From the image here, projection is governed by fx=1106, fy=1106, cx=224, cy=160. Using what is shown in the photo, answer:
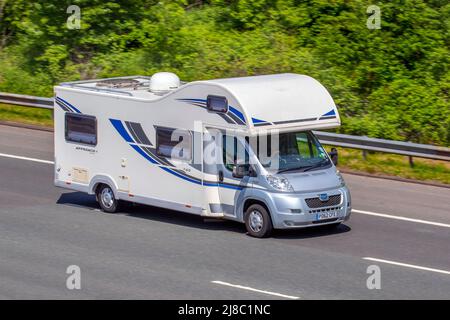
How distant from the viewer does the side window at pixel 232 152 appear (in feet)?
60.1

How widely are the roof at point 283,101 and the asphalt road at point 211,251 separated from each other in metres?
1.96

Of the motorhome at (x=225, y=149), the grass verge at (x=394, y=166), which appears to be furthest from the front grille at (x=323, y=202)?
the grass verge at (x=394, y=166)

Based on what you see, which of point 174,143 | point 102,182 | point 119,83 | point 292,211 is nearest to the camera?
point 292,211

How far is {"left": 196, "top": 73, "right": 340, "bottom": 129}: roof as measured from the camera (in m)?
17.9

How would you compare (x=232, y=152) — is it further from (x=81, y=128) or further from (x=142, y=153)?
(x=81, y=128)

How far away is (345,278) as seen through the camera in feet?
52.7

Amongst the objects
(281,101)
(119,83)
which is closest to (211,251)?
A: (281,101)

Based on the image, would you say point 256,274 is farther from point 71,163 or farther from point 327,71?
point 327,71

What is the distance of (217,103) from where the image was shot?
18.3m

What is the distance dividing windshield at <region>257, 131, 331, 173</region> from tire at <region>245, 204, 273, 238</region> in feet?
2.30

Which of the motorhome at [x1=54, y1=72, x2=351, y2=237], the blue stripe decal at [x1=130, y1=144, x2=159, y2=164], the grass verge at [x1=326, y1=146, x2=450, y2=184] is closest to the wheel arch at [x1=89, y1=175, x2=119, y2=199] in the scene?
the motorhome at [x1=54, y1=72, x2=351, y2=237]

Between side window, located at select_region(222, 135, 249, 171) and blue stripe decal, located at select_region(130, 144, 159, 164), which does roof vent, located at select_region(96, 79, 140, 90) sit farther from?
side window, located at select_region(222, 135, 249, 171)

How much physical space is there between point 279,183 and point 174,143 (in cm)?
215

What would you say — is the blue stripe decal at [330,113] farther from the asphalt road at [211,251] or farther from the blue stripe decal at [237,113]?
the asphalt road at [211,251]
